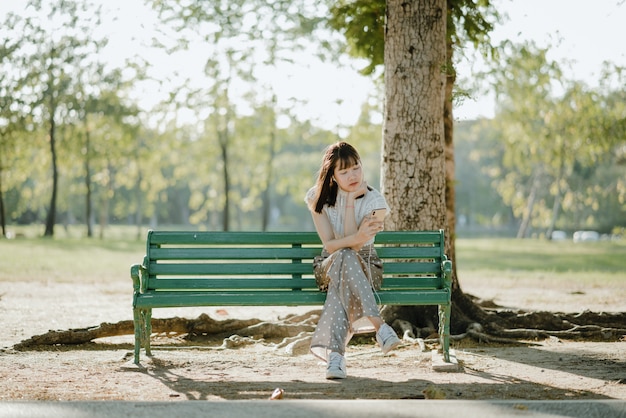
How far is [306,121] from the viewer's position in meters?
33.0

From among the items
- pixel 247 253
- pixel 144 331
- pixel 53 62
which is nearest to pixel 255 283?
pixel 247 253

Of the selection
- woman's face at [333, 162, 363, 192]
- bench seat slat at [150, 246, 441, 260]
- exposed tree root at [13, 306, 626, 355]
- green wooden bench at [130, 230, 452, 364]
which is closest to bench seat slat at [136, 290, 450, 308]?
green wooden bench at [130, 230, 452, 364]

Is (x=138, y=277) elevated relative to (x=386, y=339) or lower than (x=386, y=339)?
elevated

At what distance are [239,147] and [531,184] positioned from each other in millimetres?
24414

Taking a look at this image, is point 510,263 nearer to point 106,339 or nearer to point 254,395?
point 106,339

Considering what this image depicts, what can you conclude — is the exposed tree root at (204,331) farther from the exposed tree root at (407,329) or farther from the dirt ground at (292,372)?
the dirt ground at (292,372)

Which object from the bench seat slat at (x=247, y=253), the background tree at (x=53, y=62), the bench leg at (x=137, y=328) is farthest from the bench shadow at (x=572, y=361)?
the background tree at (x=53, y=62)

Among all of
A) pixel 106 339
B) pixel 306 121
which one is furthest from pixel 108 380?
pixel 306 121

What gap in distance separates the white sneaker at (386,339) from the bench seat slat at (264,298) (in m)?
0.41

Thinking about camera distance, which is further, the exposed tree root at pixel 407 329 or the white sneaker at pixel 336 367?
the exposed tree root at pixel 407 329

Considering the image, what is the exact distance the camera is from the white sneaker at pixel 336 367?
18.2ft

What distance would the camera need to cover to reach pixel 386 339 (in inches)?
223

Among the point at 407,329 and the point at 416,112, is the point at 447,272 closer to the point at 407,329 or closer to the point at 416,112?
the point at 407,329

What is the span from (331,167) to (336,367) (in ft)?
4.56
